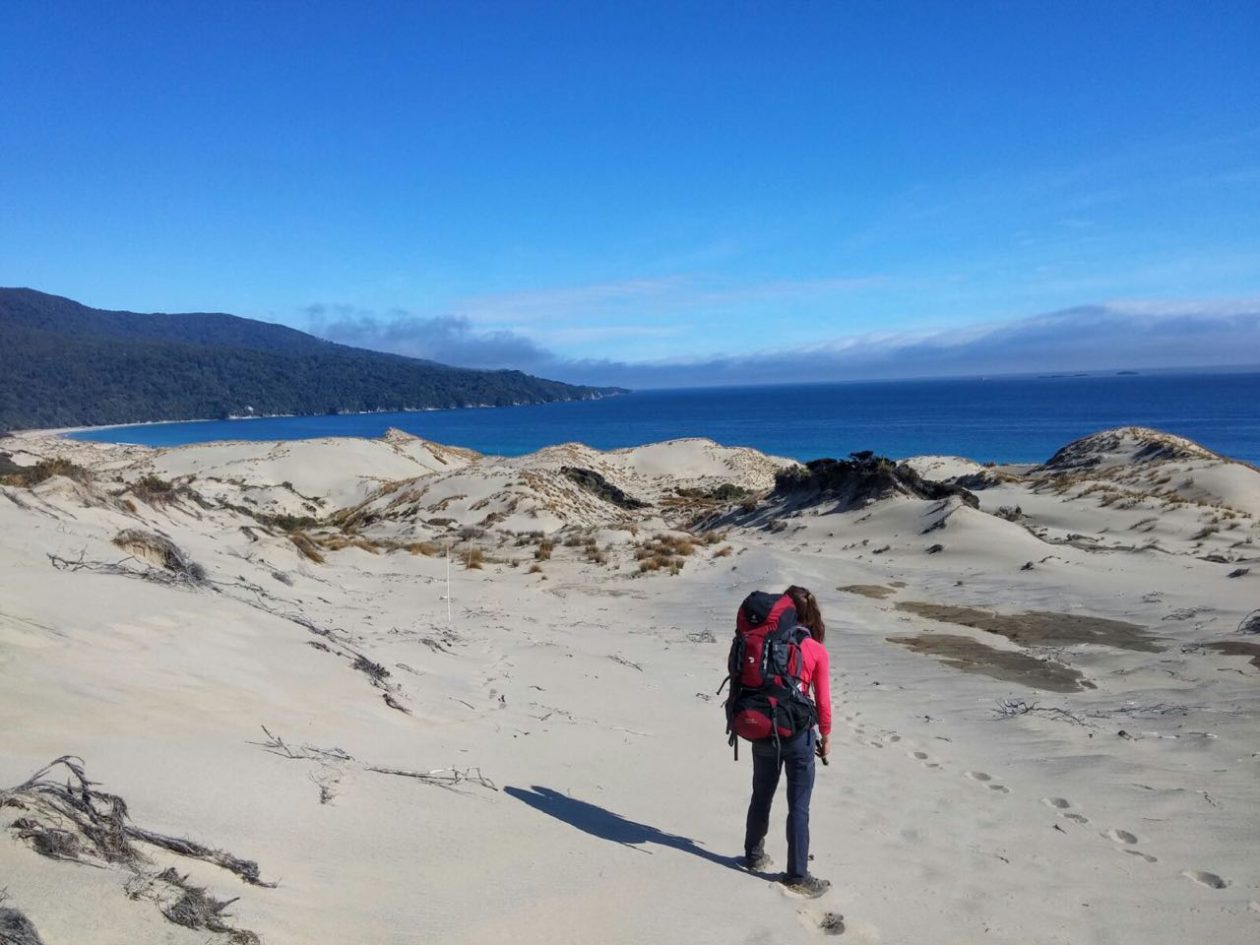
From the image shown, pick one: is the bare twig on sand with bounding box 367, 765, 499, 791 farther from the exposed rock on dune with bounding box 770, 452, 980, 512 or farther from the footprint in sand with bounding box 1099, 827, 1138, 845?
the exposed rock on dune with bounding box 770, 452, 980, 512

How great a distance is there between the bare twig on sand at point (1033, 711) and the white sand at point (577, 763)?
6cm

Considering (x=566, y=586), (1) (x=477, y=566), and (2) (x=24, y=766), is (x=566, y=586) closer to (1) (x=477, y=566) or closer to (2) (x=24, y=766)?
(1) (x=477, y=566)

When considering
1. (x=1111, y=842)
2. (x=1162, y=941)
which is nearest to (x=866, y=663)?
(x=1111, y=842)

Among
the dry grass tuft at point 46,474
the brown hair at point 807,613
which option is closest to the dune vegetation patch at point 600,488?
the dry grass tuft at point 46,474

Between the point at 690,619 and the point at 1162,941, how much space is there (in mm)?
10720

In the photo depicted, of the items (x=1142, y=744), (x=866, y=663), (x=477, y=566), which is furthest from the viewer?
(x=477, y=566)

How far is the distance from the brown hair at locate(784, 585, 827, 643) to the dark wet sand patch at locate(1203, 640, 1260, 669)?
312 inches

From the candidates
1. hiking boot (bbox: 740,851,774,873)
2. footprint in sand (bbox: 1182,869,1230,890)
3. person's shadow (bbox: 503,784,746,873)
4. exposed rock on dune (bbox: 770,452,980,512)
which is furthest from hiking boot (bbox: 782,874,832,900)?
exposed rock on dune (bbox: 770,452,980,512)

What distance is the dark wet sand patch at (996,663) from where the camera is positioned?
959 cm

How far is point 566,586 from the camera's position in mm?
18406

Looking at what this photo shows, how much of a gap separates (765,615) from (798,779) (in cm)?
98

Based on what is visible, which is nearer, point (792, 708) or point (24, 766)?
point (24, 766)

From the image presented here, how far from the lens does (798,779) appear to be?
4465mm

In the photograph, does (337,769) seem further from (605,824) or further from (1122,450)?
(1122,450)
